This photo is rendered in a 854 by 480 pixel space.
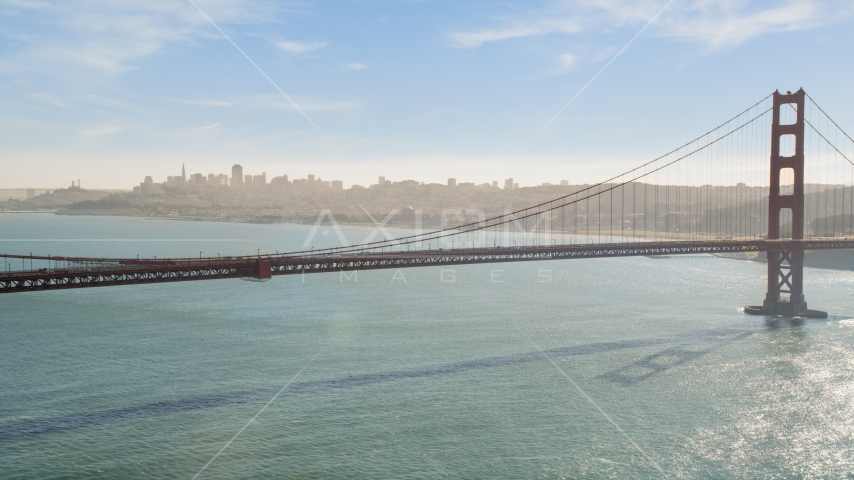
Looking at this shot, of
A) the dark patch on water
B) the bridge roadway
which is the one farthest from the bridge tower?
the dark patch on water

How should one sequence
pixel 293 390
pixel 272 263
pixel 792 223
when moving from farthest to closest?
pixel 792 223 → pixel 272 263 → pixel 293 390

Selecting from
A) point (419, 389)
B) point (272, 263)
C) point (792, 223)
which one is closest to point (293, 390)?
point (419, 389)

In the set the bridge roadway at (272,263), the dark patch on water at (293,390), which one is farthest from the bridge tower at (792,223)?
the dark patch on water at (293,390)

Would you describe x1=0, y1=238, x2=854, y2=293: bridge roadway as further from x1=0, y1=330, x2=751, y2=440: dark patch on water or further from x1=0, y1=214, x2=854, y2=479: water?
→ x1=0, y1=330, x2=751, y2=440: dark patch on water

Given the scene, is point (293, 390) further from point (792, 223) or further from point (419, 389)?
point (792, 223)

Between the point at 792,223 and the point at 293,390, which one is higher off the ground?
the point at 792,223

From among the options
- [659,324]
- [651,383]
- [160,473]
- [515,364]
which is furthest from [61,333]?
[659,324]

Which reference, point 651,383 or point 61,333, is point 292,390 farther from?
point 61,333
